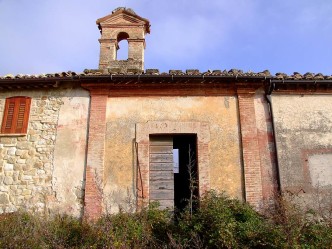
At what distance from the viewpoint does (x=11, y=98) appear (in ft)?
33.6

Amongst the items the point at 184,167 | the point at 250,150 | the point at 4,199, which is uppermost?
the point at 250,150

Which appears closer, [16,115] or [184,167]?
[16,115]

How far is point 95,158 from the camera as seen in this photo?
9.38 m

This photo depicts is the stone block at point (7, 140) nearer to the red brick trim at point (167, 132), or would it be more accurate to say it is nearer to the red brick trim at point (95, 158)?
the red brick trim at point (95, 158)

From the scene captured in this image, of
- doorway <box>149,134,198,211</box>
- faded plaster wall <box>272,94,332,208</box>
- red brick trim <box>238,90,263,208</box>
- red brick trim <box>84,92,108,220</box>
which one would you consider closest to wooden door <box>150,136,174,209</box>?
doorway <box>149,134,198,211</box>

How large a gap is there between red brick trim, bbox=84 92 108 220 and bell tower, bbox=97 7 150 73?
2.83m

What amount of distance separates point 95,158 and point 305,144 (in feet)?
18.8

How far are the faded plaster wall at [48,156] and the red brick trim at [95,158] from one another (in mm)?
220

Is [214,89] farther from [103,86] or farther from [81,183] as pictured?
[81,183]

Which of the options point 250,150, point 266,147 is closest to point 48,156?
point 250,150

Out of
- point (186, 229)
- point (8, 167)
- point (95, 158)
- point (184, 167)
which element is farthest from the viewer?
point (184, 167)

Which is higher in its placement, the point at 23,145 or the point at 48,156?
the point at 23,145

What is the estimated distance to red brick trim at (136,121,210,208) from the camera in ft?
30.1

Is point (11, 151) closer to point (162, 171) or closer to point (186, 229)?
point (162, 171)
